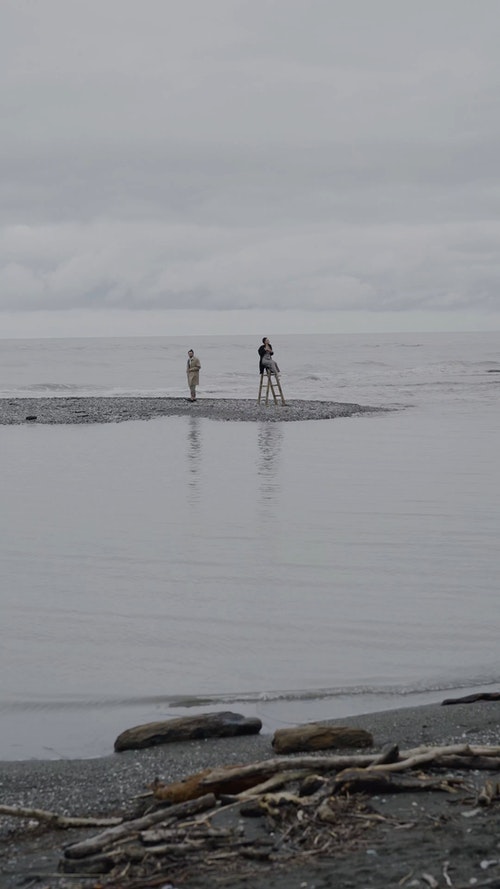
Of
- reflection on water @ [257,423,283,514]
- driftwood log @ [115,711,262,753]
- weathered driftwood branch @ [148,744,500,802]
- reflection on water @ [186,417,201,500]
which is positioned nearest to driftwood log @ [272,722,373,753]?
driftwood log @ [115,711,262,753]

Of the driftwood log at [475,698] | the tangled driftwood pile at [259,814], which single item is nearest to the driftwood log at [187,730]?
the tangled driftwood pile at [259,814]

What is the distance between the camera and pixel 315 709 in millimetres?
7559

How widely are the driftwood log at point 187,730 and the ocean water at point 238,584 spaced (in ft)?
0.80

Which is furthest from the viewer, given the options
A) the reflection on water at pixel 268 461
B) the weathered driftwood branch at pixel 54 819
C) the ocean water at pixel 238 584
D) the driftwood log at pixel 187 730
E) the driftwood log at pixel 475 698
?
the reflection on water at pixel 268 461

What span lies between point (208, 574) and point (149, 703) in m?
4.16

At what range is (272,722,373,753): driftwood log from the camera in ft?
20.6

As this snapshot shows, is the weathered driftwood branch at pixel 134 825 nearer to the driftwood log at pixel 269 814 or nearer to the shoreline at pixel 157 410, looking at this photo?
the driftwood log at pixel 269 814

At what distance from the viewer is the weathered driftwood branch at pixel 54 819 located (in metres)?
5.14

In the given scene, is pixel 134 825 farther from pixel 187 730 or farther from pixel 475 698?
pixel 475 698

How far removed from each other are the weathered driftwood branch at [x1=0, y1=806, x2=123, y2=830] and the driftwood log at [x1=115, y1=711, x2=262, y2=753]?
1322 mm

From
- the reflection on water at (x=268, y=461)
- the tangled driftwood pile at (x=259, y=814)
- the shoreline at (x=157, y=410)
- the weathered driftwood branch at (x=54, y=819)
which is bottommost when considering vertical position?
the weathered driftwood branch at (x=54, y=819)

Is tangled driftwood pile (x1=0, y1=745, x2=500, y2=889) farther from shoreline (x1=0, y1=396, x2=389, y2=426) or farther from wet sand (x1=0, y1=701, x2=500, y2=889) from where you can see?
shoreline (x1=0, y1=396, x2=389, y2=426)

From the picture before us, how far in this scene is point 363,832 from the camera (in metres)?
4.71

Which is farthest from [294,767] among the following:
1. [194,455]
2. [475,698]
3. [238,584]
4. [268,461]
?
[194,455]
